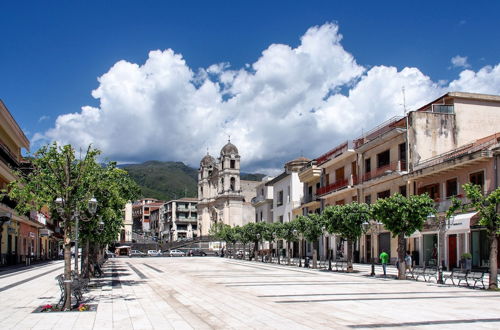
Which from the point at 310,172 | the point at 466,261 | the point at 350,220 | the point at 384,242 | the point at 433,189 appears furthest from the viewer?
the point at 310,172

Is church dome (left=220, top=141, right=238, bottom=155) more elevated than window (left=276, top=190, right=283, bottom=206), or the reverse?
church dome (left=220, top=141, right=238, bottom=155)

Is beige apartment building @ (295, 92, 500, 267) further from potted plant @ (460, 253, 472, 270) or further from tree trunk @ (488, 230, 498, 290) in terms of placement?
tree trunk @ (488, 230, 498, 290)

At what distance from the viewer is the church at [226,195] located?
3927 inches

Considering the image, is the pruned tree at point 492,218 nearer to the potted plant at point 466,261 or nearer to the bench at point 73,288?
the potted plant at point 466,261

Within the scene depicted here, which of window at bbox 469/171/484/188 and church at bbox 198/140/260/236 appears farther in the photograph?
church at bbox 198/140/260/236

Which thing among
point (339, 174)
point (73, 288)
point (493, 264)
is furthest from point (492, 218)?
point (339, 174)

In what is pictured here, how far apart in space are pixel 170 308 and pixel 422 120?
2707cm

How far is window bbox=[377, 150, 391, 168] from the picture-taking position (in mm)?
39594

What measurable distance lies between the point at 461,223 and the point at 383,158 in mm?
11310

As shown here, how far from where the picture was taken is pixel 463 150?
3316 centimetres

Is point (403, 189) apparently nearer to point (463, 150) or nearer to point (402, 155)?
point (402, 155)

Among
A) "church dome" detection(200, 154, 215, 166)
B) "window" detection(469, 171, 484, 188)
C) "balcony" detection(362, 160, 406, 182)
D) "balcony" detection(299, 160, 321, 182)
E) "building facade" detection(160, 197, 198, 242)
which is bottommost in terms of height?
"building facade" detection(160, 197, 198, 242)

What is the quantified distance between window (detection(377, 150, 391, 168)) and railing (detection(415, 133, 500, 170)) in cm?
381

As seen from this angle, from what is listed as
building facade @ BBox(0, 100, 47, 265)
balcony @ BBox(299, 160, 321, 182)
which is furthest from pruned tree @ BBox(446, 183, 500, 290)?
balcony @ BBox(299, 160, 321, 182)
